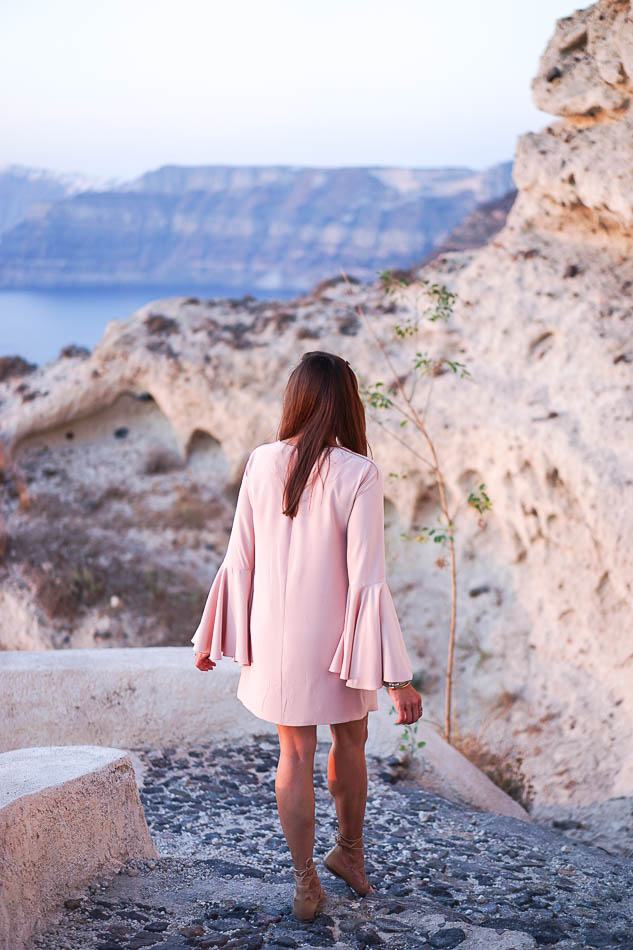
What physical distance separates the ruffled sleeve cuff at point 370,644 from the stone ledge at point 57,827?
2.96ft

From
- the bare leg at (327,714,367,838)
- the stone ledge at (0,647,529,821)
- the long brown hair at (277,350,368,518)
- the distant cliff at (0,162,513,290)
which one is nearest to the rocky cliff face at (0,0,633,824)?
the stone ledge at (0,647,529,821)

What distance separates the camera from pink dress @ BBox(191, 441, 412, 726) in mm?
2238

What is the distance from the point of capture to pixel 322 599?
7.50 ft

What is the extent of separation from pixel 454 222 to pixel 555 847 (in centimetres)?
3079

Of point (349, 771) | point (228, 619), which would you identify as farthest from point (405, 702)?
point (228, 619)

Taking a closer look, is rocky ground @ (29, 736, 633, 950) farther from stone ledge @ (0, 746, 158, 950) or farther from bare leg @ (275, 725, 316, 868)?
bare leg @ (275, 725, 316, 868)

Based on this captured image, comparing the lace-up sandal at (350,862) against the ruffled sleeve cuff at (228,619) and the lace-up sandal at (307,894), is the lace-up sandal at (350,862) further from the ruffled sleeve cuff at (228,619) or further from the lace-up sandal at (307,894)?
the ruffled sleeve cuff at (228,619)

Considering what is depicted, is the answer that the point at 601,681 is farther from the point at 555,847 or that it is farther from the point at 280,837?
the point at 280,837

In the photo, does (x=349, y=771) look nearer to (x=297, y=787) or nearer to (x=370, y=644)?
(x=297, y=787)

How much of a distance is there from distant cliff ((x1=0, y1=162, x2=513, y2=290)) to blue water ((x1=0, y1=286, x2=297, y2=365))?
2.69 meters

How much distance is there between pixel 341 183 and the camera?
33.2 m

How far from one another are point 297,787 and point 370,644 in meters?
0.51

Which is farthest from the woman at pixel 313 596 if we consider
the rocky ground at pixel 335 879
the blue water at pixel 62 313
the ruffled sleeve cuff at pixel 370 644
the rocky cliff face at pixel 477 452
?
the blue water at pixel 62 313

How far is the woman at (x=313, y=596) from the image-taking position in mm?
2248
